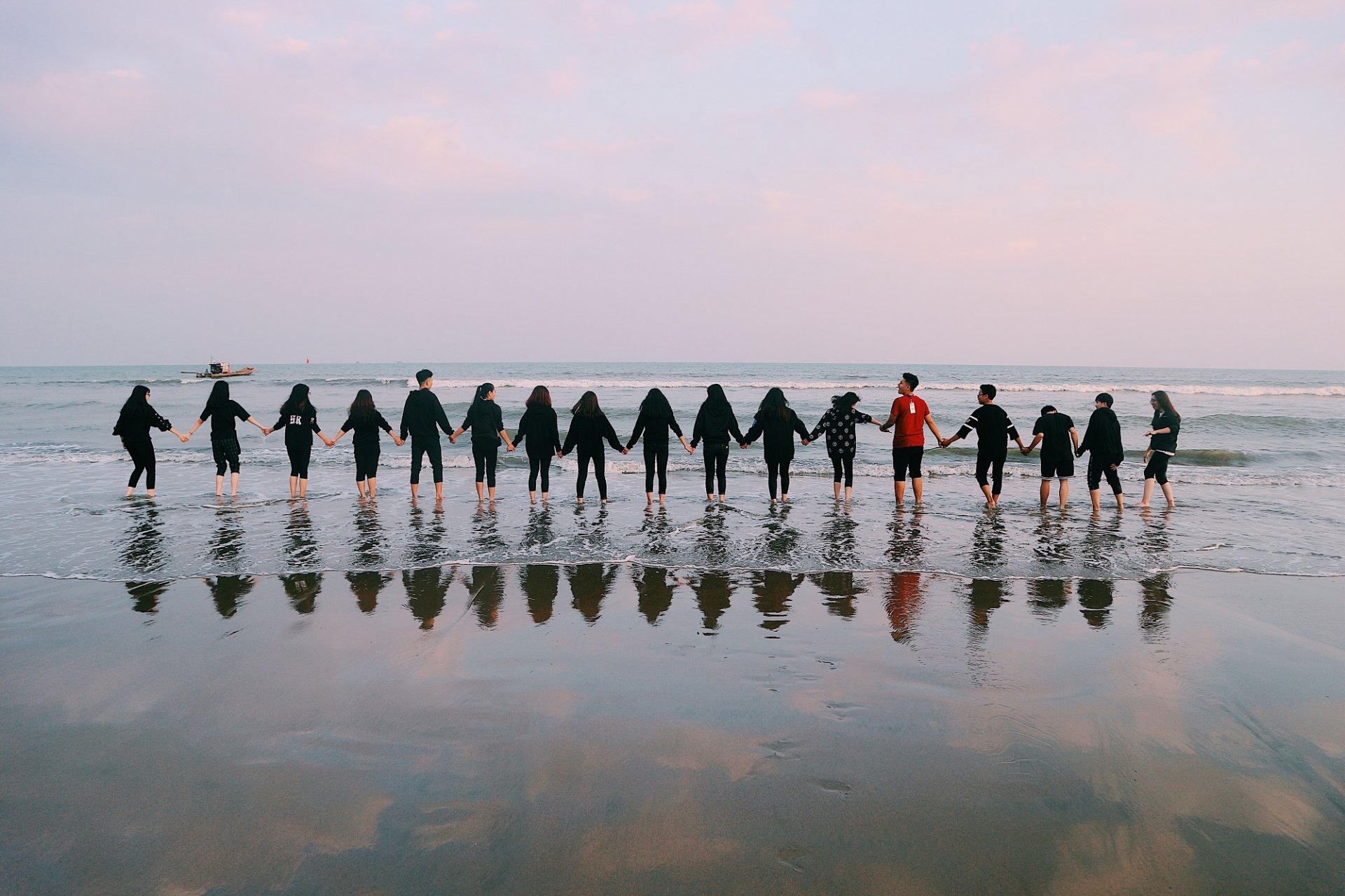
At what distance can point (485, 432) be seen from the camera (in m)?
11.6

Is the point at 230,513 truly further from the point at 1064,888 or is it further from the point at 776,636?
the point at 1064,888

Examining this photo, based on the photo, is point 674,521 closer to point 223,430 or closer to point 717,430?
point 717,430

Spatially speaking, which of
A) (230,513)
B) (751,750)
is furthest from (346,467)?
(751,750)

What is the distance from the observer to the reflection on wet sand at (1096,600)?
5828 millimetres

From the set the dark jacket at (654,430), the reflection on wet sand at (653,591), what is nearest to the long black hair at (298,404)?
the dark jacket at (654,430)

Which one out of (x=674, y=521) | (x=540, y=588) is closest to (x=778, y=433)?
(x=674, y=521)

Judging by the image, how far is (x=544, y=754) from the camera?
3527 mm

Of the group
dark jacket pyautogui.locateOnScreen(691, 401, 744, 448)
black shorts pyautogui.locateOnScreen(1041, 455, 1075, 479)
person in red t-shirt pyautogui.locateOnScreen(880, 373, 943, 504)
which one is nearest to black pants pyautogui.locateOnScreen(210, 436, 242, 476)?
dark jacket pyautogui.locateOnScreen(691, 401, 744, 448)

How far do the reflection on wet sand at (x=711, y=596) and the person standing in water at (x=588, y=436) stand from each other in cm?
466

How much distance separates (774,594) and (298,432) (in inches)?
378

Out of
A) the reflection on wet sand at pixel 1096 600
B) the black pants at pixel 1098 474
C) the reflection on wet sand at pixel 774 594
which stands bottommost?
the reflection on wet sand at pixel 1096 600

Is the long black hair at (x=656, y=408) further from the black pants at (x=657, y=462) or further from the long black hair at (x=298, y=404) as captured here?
the long black hair at (x=298, y=404)

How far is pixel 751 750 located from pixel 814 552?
495cm

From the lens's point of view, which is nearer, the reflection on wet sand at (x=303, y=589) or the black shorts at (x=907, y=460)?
the reflection on wet sand at (x=303, y=589)
